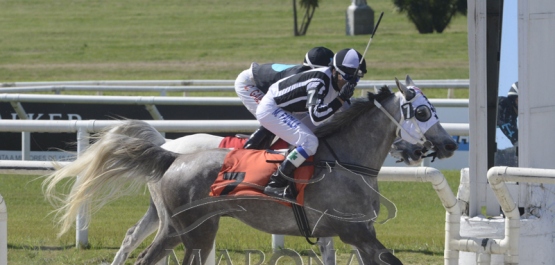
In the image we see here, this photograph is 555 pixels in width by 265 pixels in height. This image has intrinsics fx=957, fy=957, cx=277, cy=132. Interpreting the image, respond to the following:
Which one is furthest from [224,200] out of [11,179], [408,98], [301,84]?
[11,179]

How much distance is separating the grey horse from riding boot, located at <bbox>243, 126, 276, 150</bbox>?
0.23 meters

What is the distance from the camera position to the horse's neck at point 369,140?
198 inches

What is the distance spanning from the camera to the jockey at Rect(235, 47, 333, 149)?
5.51 metres

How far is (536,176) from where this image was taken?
412cm

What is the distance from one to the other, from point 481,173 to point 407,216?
115 inches

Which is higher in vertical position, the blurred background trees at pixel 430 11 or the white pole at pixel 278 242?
the white pole at pixel 278 242

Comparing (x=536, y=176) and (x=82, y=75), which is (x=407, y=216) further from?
(x=82, y=75)

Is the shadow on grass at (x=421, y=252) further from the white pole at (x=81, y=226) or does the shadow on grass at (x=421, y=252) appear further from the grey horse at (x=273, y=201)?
the white pole at (x=81, y=226)

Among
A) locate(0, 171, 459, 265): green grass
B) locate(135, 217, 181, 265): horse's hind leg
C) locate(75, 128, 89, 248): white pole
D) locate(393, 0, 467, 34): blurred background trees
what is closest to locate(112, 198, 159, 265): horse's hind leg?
locate(135, 217, 181, 265): horse's hind leg

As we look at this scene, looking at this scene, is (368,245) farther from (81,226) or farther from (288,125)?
(81,226)

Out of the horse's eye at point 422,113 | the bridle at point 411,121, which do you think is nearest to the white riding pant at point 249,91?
the bridle at point 411,121

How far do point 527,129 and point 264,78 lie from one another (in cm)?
176

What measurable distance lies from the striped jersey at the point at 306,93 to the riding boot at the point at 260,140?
247 mm

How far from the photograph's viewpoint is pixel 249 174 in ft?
16.6
